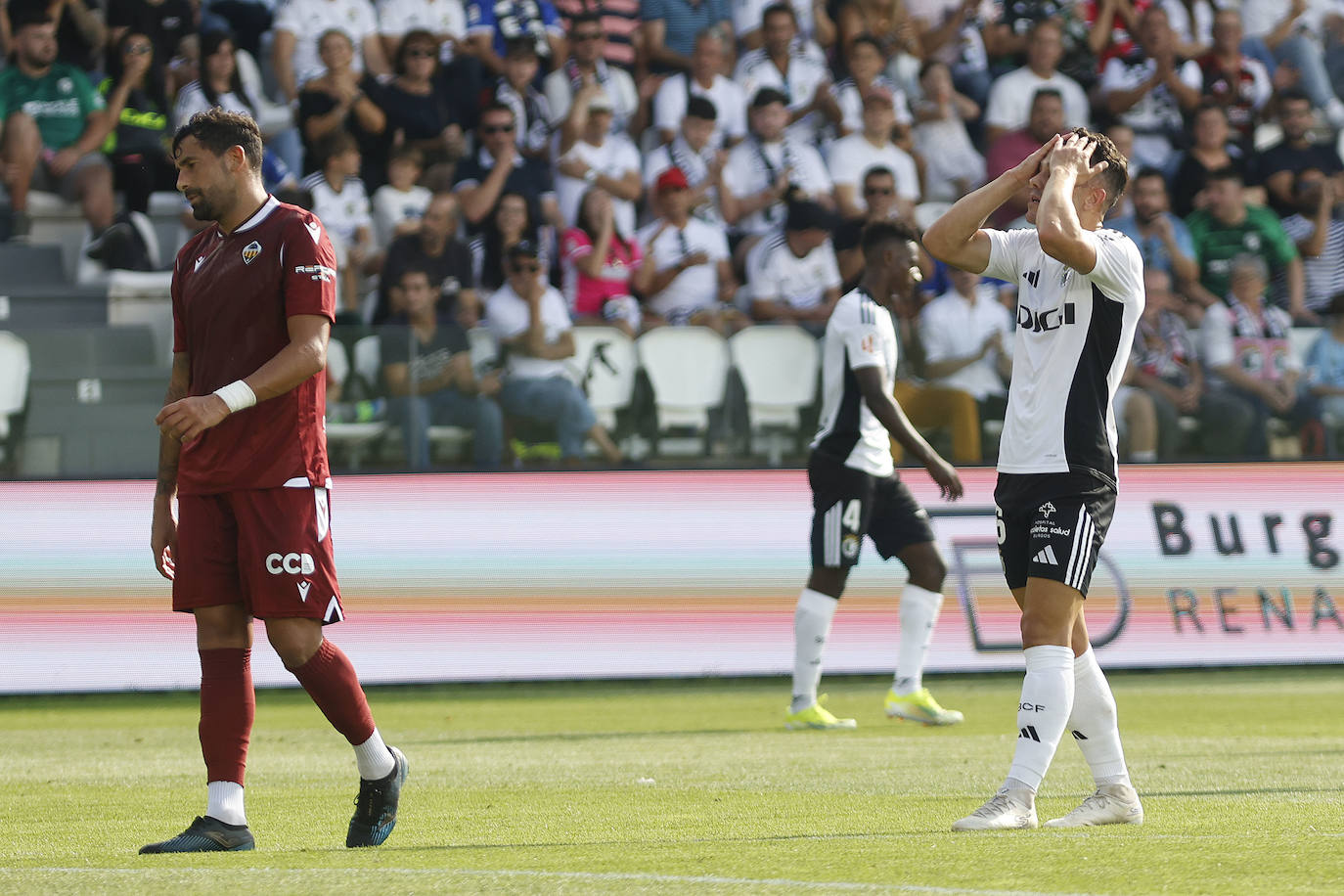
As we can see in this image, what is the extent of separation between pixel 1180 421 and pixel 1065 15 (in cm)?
629

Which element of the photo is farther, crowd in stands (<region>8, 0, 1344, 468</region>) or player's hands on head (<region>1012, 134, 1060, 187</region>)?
crowd in stands (<region>8, 0, 1344, 468</region>)

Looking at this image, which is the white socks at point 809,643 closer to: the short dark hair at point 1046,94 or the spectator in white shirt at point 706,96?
the spectator in white shirt at point 706,96

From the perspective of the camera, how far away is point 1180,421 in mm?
13398

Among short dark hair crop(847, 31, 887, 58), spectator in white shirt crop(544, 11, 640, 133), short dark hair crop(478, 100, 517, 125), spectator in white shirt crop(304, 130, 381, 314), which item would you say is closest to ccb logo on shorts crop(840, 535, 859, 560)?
spectator in white shirt crop(304, 130, 381, 314)

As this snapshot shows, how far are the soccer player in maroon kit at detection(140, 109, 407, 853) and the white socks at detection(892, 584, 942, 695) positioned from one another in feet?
16.6

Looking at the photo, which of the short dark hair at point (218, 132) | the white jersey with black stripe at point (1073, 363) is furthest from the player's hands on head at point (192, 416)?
the white jersey with black stripe at point (1073, 363)

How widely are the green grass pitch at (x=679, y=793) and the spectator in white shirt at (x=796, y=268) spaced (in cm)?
335

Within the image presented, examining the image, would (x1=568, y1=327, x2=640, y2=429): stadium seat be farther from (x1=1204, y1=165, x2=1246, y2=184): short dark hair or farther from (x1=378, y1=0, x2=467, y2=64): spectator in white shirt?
(x1=1204, y1=165, x2=1246, y2=184): short dark hair

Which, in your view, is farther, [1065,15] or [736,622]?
[1065,15]

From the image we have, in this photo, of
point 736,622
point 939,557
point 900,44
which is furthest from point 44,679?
point 900,44

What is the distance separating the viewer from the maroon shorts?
18.3ft

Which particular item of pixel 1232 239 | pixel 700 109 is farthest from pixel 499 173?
pixel 1232 239

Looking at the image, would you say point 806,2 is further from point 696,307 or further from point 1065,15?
point 696,307

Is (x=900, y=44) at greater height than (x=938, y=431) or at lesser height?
greater
